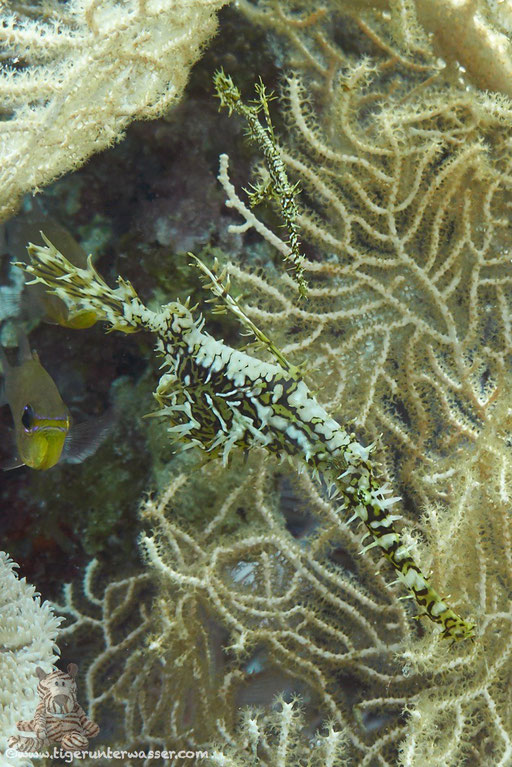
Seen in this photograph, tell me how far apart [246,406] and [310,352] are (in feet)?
3.35

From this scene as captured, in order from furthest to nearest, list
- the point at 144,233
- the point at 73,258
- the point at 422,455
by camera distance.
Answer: the point at 144,233 < the point at 422,455 < the point at 73,258

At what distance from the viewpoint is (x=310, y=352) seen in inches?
117

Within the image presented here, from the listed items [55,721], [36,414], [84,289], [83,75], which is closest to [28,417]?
[36,414]

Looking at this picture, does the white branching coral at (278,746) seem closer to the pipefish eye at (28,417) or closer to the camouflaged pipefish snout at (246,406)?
the camouflaged pipefish snout at (246,406)

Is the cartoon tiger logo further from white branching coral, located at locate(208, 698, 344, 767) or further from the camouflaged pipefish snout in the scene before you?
the camouflaged pipefish snout

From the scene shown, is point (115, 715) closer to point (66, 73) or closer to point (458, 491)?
point (458, 491)

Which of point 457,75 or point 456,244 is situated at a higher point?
point 457,75

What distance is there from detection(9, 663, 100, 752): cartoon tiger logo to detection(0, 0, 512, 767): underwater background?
405mm

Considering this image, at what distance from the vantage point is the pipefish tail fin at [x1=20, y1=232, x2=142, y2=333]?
2230 millimetres

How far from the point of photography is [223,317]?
3072 mm

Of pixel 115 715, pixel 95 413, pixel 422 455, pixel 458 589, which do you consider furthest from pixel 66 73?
pixel 115 715

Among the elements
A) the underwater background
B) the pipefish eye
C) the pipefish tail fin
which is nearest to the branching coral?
the underwater background

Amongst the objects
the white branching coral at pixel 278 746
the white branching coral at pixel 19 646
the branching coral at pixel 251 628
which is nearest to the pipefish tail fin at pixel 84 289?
the branching coral at pixel 251 628

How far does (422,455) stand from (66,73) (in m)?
2.57
